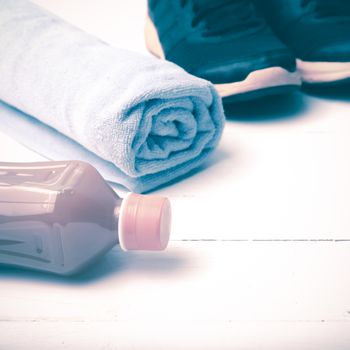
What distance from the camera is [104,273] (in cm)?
47

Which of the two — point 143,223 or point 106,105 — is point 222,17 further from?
point 143,223

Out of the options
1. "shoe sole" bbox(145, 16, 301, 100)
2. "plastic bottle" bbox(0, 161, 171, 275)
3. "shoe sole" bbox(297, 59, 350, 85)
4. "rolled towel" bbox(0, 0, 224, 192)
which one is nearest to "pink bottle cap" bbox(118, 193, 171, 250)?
"plastic bottle" bbox(0, 161, 171, 275)

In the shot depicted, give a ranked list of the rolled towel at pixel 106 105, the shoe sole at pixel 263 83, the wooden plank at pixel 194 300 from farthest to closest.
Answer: the shoe sole at pixel 263 83 → the rolled towel at pixel 106 105 → the wooden plank at pixel 194 300

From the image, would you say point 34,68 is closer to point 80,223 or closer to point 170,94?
point 170,94

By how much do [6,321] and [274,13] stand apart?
70 centimetres

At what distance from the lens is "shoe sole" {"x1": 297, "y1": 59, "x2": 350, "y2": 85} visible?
792mm

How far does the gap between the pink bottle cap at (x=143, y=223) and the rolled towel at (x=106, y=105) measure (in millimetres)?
119

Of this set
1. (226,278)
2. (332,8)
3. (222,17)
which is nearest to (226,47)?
(222,17)

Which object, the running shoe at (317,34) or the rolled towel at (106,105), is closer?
the rolled towel at (106,105)

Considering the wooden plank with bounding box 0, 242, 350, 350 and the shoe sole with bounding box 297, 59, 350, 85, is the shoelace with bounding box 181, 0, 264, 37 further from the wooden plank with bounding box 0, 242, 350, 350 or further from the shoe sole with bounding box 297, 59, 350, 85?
the wooden plank with bounding box 0, 242, 350, 350

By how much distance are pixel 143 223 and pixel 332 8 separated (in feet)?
1.94

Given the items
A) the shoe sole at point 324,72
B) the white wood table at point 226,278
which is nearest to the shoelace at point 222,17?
the shoe sole at point 324,72

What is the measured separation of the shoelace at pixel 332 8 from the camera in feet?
2.79

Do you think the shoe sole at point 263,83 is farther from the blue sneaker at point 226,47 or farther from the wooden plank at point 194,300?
the wooden plank at point 194,300
